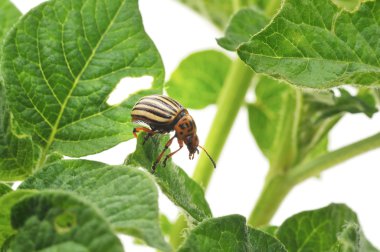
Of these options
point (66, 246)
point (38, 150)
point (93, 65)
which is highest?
point (93, 65)

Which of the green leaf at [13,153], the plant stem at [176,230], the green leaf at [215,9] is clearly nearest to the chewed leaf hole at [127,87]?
the green leaf at [13,153]

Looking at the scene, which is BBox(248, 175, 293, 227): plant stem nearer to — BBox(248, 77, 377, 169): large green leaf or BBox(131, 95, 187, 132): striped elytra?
BBox(248, 77, 377, 169): large green leaf

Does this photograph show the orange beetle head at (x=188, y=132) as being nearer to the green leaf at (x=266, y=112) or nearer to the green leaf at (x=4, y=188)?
the green leaf at (x=4, y=188)

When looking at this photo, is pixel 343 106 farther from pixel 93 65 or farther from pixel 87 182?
pixel 87 182

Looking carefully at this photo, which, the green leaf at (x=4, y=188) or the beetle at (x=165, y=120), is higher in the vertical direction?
the beetle at (x=165, y=120)

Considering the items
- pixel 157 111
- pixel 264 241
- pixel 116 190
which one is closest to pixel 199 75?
pixel 157 111

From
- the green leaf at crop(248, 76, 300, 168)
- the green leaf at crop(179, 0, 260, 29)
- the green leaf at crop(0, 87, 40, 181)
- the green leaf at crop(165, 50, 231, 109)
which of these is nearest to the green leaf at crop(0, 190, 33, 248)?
the green leaf at crop(0, 87, 40, 181)

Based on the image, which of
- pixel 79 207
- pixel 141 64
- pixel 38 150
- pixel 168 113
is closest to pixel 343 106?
pixel 168 113
